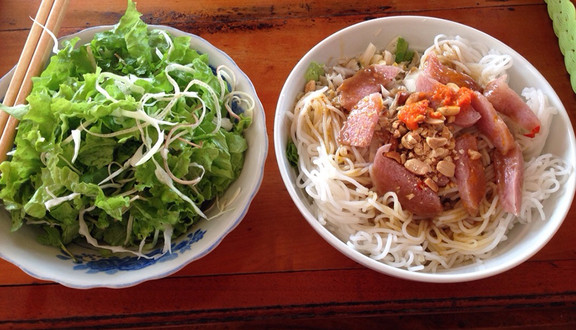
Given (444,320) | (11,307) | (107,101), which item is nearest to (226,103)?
(107,101)

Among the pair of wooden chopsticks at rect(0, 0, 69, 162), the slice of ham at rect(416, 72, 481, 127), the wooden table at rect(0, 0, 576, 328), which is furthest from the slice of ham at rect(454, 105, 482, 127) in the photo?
the pair of wooden chopsticks at rect(0, 0, 69, 162)

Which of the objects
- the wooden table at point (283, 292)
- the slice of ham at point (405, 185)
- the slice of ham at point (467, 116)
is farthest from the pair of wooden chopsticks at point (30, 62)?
the slice of ham at point (467, 116)

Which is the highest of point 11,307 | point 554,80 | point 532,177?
point 554,80

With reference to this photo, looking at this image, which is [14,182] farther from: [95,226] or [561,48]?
[561,48]

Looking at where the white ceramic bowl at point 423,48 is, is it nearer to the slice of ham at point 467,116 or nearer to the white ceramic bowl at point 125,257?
the white ceramic bowl at point 125,257

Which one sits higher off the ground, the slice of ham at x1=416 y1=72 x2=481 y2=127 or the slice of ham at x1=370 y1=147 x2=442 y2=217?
the slice of ham at x1=416 y1=72 x2=481 y2=127

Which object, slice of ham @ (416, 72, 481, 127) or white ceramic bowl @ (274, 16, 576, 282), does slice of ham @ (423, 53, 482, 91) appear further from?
white ceramic bowl @ (274, 16, 576, 282)
